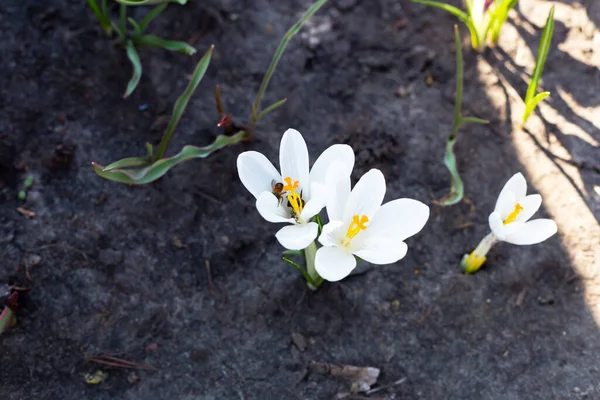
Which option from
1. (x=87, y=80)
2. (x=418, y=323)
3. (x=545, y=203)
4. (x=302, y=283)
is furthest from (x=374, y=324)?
(x=87, y=80)

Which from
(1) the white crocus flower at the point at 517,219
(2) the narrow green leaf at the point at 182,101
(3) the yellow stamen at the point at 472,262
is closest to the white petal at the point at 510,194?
(1) the white crocus flower at the point at 517,219

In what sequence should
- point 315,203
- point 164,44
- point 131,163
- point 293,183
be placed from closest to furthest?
point 315,203 < point 293,183 < point 131,163 < point 164,44

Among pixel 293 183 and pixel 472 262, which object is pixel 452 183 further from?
pixel 293 183

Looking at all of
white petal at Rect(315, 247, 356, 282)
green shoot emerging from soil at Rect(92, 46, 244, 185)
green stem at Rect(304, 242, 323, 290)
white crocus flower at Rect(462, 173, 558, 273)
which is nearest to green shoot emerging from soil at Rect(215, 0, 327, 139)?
green shoot emerging from soil at Rect(92, 46, 244, 185)

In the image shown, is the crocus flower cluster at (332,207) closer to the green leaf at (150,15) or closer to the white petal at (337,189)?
the white petal at (337,189)

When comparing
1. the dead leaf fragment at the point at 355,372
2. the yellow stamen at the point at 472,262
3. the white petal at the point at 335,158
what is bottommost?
the dead leaf fragment at the point at 355,372

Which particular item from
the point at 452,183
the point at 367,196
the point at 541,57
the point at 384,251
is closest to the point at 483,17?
the point at 541,57
